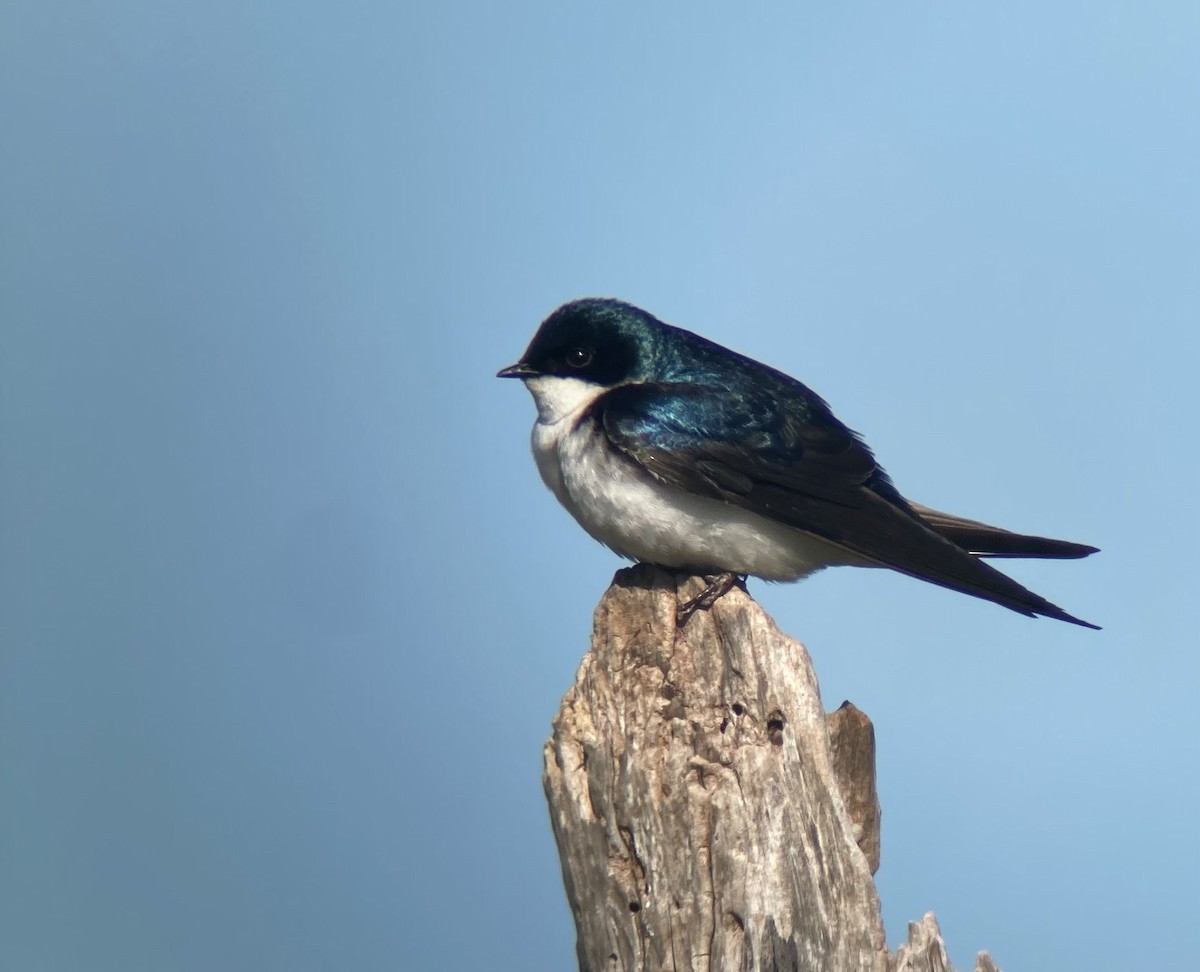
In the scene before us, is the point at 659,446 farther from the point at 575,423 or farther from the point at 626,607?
the point at 626,607

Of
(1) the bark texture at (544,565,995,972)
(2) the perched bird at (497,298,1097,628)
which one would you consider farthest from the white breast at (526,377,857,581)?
(1) the bark texture at (544,565,995,972)

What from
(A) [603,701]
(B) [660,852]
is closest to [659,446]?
(A) [603,701]

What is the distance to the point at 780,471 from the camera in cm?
319

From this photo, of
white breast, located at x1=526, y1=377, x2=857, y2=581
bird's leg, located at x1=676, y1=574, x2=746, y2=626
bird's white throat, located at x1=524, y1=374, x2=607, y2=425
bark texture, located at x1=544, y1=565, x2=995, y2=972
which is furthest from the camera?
bird's white throat, located at x1=524, y1=374, x2=607, y2=425

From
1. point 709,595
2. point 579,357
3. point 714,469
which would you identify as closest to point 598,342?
point 579,357

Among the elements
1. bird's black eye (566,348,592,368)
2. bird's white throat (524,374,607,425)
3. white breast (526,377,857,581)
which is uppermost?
bird's black eye (566,348,592,368)

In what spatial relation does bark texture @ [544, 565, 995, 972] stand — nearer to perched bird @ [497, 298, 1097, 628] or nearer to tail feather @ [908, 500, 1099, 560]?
perched bird @ [497, 298, 1097, 628]

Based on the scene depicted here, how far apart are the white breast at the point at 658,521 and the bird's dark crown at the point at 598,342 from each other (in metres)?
0.16

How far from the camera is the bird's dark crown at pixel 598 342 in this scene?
11.1ft

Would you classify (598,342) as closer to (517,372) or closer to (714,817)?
(517,372)

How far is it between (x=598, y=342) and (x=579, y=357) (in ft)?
0.17

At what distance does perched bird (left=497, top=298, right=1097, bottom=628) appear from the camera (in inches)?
121


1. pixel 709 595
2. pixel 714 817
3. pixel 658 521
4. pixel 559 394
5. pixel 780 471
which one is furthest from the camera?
pixel 559 394

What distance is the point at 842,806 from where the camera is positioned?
2.42 meters
